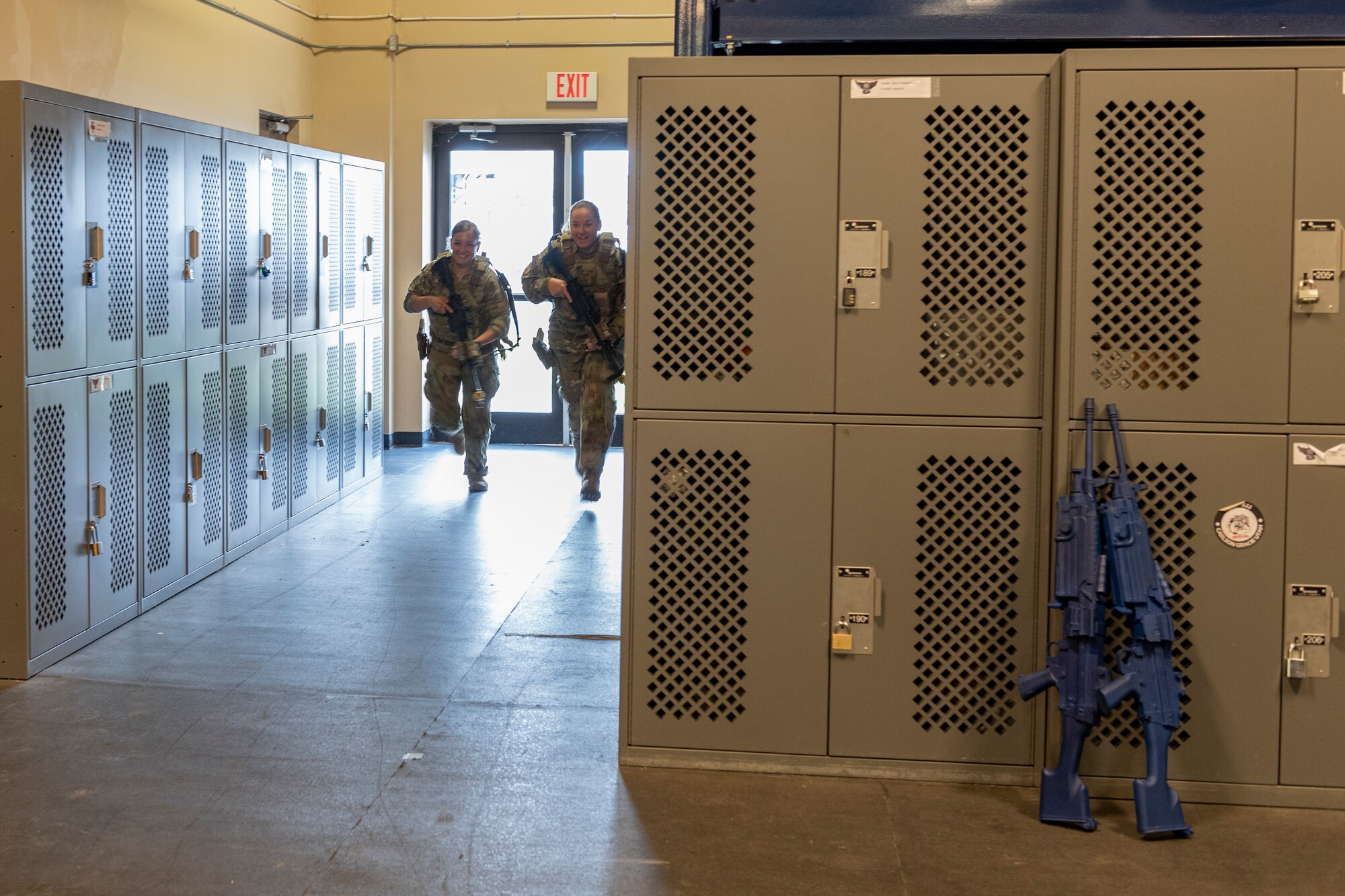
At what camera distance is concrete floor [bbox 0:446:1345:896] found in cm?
308

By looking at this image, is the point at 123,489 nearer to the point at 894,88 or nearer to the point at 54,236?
the point at 54,236

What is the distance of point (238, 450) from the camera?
256 inches

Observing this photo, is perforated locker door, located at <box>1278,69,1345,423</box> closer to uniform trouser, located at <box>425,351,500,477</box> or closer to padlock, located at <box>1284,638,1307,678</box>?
padlock, located at <box>1284,638,1307,678</box>

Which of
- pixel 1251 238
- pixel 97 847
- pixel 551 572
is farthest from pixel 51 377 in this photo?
pixel 1251 238

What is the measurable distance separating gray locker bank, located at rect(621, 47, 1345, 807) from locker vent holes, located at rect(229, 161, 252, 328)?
3.32 m

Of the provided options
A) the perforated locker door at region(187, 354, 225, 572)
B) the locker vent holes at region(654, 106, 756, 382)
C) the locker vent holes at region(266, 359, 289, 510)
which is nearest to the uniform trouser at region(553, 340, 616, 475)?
the locker vent holes at region(266, 359, 289, 510)

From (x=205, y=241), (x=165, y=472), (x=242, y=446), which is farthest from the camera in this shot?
(x=242, y=446)

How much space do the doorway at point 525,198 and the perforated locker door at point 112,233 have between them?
4.89 meters

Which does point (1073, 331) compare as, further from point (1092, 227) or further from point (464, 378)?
point (464, 378)

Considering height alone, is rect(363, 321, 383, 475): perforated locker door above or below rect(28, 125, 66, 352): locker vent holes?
below

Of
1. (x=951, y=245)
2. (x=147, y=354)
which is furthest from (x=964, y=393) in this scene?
(x=147, y=354)

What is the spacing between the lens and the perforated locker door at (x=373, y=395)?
876 cm

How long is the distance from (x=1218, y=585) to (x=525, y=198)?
758 centimetres

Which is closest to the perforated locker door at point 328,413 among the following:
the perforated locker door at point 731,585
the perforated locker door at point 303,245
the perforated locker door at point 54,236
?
the perforated locker door at point 303,245
